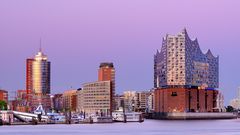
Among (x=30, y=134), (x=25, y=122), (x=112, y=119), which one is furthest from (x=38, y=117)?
(x=30, y=134)

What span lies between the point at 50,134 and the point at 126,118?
288 ft

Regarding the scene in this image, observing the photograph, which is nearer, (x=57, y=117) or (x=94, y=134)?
(x=94, y=134)

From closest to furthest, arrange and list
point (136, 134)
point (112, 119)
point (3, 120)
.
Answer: point (136, 134), point (3, 120), point (112, 119)

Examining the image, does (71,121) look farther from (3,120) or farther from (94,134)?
(94,134)

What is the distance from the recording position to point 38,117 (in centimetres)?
18050

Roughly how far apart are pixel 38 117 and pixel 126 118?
27478 millimetres

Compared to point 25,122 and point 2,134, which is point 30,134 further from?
point 25,122

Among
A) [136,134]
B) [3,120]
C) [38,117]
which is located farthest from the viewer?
[38,117]

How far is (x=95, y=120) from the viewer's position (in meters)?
187

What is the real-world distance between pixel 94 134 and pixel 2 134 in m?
13.1

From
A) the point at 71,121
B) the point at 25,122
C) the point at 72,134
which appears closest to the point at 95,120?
the point at 71,121

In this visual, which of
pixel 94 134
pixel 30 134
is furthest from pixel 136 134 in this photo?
pixel 30 134

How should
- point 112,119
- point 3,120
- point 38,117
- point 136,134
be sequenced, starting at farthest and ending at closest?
1. point 112,119
2. point 38,117
3. point 3,120
4. point 136,134

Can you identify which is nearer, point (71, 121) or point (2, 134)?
point (2, 134)
